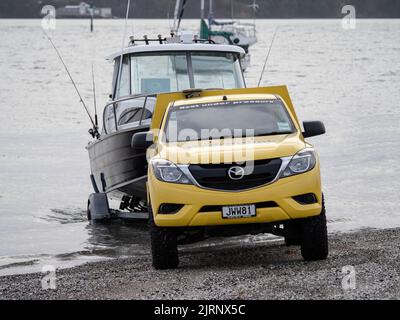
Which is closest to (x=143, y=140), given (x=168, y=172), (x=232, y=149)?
(x=168, y=172)

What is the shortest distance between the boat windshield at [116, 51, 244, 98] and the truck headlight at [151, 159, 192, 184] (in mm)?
5675

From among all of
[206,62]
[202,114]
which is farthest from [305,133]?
[206,62]

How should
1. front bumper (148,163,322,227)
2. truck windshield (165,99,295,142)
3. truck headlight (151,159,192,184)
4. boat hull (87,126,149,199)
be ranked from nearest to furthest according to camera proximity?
front bumper (148,163,322,227), truck headlight (151,159,192,184), truck windshield (165,99,295,142), boat hull (87,126,149,199)

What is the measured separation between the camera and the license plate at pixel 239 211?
10508mm

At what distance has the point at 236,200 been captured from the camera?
34.4 ft

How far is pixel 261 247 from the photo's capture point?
13203 millimetres

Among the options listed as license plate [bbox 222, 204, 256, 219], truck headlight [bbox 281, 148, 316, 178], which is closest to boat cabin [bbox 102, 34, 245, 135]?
truck headlight [bbox 281, 148, 316, 178]

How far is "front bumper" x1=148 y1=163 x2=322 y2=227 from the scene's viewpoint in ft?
34.4

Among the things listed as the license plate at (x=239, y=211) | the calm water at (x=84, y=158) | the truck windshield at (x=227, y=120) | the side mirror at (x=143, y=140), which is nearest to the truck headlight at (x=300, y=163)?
the license plate at (x=239, y=211)

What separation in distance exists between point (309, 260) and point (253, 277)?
43.1 inches

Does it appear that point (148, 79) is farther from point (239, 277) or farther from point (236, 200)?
point (239, 277)

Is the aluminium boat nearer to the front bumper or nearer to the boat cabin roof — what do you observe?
the boat cabin roof

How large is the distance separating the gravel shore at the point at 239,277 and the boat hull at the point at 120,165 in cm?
254
